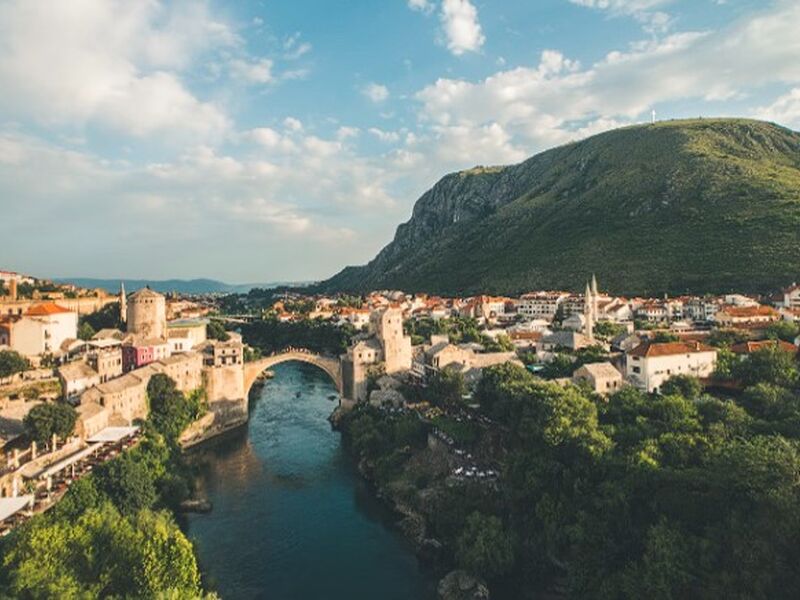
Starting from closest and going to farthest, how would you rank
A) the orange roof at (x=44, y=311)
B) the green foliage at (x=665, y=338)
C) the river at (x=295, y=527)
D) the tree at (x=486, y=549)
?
1. the tree at (x=486, y=549)
2. the river at (x=295, y=527)
3. the green foliage at (x=665, y=338)
4. the orange roof at (x=44, y=311)

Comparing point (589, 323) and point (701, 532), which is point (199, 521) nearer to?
point (701, 532)

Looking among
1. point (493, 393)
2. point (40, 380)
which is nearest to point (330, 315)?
point (40, 380)

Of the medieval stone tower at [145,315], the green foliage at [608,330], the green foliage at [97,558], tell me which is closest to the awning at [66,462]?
the green foliage at [97,558]

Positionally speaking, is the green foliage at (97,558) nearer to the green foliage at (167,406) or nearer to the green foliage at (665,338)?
the green foliage at (167,406)

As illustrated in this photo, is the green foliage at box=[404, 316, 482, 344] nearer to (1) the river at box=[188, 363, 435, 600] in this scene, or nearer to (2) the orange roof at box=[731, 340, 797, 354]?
(1) the river at box=[188, 363, 435, 600]

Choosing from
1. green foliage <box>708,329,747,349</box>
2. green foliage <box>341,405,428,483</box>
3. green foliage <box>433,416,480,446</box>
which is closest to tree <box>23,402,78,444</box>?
green foliage <box>341,405,428,483</box>

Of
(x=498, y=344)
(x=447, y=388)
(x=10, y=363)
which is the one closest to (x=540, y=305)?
(x=498, y=344)
